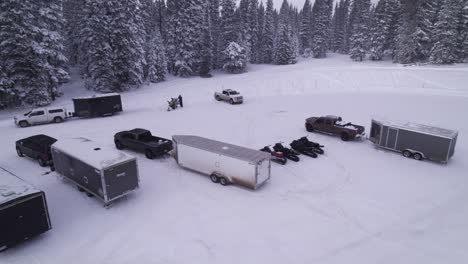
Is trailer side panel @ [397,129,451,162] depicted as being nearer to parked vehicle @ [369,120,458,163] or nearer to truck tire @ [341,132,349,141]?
parked vehicle @ [369,120,458,163]

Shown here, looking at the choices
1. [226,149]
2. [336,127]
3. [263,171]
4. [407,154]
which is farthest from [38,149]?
[407,154]

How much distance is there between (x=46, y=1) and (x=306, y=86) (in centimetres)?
3365

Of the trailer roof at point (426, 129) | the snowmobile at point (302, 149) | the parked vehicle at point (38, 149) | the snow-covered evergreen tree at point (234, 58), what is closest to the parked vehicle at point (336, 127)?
the trailer roof at point (426, 129)

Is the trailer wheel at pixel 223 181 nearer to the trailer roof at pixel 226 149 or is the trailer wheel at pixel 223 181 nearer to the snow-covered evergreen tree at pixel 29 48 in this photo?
the trailer roof at pixel 226 149

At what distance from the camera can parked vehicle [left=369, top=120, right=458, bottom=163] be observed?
15.1m

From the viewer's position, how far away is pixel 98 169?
10.6 metres

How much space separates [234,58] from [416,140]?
39.8 m

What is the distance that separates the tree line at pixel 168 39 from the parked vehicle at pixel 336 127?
26.9m

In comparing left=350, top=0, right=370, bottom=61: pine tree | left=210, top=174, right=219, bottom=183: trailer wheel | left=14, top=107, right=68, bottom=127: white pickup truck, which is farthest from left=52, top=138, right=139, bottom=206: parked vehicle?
left=350, top=0, right=370, bottom=61: pine tree

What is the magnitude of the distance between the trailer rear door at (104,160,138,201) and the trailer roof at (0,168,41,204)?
2.41 meters

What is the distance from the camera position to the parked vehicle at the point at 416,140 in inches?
594

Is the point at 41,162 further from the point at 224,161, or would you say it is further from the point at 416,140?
the point at 416,140

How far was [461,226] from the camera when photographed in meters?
10.2

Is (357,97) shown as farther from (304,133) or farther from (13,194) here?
(13,194)
